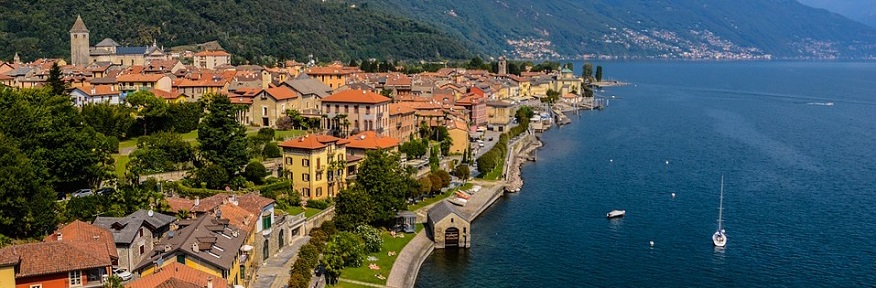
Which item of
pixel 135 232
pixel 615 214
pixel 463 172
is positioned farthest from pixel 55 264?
pixel 463 172

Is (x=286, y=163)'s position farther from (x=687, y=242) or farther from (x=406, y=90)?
(x=406, y=90)

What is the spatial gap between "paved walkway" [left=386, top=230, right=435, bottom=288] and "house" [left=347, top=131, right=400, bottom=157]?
9.19 meters

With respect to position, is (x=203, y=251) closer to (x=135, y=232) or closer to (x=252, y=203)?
(x=135, y=232)

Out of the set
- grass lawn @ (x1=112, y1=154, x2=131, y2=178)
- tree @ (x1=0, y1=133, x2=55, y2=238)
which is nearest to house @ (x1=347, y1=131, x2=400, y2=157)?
grass lawn @ (x1=112, y1=154, x2=131, y2=178)

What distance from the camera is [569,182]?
57938 mm

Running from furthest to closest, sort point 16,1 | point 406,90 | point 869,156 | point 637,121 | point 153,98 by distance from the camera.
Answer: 1. point 16,1
2. point 637,121
3. point 406,90
4. point 869,156
5. point 153,98

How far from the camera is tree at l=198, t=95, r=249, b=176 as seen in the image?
4316 cm

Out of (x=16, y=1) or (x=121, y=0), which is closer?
(x=16, y=1)

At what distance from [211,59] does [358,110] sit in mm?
51217

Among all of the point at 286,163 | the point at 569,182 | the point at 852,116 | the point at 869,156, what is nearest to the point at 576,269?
the point at 286,163

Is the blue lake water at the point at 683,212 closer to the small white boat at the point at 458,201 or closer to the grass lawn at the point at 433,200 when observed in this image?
the small white boat at the point at 458,201

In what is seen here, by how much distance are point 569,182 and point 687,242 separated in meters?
16.1

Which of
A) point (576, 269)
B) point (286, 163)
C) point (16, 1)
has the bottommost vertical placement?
point (576, 269)

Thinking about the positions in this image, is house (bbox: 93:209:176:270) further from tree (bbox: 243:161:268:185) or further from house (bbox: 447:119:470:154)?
house (bbox: 447:119:470:154)
